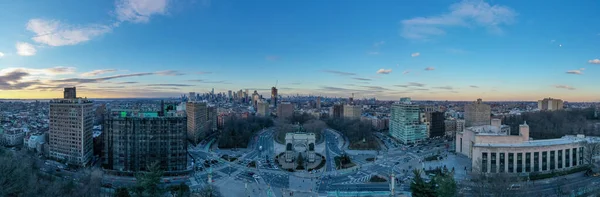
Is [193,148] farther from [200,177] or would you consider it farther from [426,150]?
[426,150]

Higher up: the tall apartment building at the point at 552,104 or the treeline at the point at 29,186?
the tall apartment building at the point at 552,104

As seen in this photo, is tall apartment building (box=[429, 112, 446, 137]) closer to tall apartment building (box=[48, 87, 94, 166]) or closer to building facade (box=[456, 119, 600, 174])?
building facade (box=[456, 119, 600, 174])

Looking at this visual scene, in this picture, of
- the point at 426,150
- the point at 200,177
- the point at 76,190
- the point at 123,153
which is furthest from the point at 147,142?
the point at 426,150

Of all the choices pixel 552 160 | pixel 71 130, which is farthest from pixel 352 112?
pixel 71 130

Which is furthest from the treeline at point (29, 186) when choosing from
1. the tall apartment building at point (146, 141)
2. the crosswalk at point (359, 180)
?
the crosswalk at point (359, 180)

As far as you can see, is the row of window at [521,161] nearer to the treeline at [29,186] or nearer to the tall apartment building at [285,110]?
the treeline at [29,186]

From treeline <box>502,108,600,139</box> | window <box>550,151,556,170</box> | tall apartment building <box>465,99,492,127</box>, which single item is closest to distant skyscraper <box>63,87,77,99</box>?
window <box>550,151,556,170</box>

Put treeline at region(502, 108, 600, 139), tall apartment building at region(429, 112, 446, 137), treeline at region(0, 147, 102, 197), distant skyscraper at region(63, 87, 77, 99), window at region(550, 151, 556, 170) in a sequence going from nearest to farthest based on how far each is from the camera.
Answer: treeline at region(0, 147, 102, 197)
window at region(550, 151, 556, 170)
distant skyscraper at region(63, 87, 77, 99)
treeline at region(502, 108, 600, 139)
tall apartment building at region(429, 112, 446, 137)
